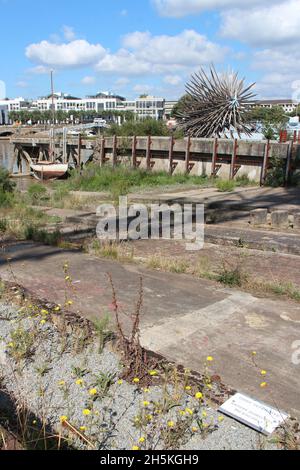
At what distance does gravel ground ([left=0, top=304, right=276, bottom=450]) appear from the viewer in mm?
2650

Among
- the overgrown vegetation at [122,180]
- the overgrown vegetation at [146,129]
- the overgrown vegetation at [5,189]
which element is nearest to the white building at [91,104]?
the overgrown vegetation at [146,129]

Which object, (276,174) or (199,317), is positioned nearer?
(199,317)

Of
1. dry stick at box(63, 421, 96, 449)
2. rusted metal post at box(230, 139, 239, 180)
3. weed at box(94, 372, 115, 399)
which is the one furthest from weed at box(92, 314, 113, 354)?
rusted metal post at box(230, 139, 239, 180)

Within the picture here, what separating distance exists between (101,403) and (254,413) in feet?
3.34

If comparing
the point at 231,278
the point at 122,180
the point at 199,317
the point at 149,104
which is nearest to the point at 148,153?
the point at 122,180

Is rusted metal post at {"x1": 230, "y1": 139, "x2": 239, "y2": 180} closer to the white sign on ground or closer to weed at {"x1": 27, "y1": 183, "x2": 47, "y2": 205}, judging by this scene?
weed at {"x1": 27, "y1": 183, "x2": 47, "y2": 205}

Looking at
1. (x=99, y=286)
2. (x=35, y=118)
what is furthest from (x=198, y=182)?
(x=35, y=118)

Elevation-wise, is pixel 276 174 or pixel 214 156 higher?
pixel 214 156

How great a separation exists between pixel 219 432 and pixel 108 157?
23.6 m

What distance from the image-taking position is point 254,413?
2.82 meters

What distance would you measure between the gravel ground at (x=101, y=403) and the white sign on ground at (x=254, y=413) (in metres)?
0.05

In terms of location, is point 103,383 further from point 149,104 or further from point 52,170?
point 149,104

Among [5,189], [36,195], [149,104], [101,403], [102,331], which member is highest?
[149,104]

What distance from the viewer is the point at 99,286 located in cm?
541
